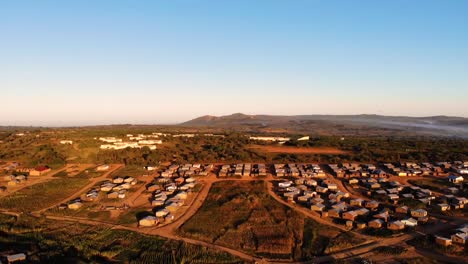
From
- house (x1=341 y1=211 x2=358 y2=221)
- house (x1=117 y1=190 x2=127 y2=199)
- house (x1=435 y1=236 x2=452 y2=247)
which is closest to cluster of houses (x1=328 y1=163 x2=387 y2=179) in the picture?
house (x1=341 y1=211 x2=358 y2=221)

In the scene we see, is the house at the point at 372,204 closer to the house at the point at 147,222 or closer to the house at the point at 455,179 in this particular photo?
the house at the point at 455,179

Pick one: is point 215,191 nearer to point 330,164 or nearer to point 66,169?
point 330,164

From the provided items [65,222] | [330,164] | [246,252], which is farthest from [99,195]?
[330,164]

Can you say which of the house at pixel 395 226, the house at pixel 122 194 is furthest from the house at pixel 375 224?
the house at pixel 122 194

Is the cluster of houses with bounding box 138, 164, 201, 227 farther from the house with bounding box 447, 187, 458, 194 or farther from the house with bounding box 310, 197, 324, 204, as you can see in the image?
the house with bounding box 447, 187, 458, 194

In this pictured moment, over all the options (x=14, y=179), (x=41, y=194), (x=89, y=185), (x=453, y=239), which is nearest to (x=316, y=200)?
(x=453, y=239)

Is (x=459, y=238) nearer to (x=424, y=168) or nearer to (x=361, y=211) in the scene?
(x=361, y=211)

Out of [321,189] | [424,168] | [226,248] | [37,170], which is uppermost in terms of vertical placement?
[37,170]
